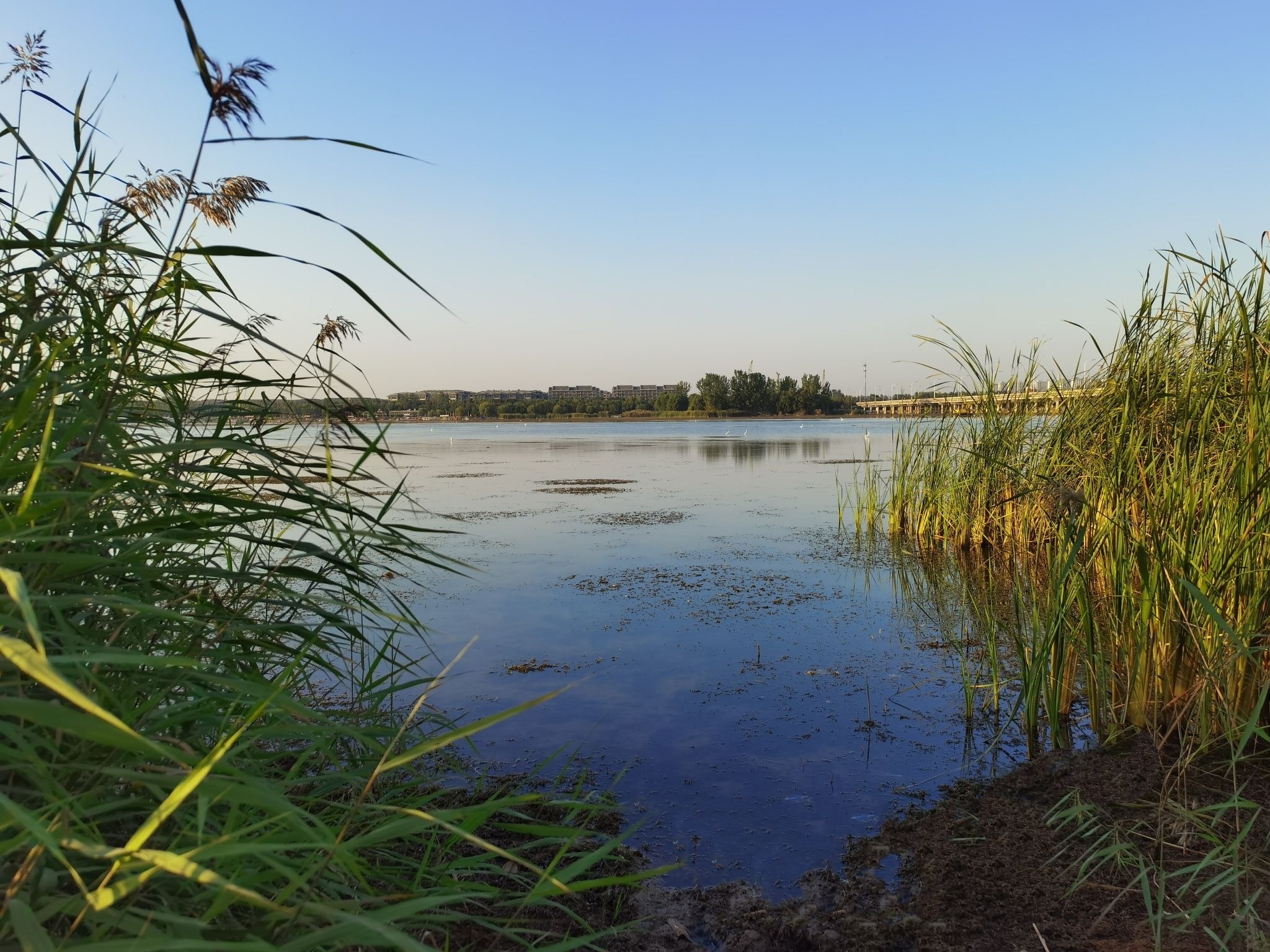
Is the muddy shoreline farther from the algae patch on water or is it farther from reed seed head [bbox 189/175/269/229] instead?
the algae patch on water

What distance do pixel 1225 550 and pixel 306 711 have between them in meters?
2.83

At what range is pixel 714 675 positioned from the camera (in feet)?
13.9

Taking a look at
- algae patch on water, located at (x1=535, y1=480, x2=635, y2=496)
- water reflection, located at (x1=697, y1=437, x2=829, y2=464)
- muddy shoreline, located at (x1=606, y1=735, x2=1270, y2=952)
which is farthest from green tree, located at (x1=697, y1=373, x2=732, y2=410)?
muddy shoreline, located at (x1=606, y1=735, x2=1270, y2=952)

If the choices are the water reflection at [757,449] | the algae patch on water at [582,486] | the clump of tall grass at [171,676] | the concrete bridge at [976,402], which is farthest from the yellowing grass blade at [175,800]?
the water reflection at [757,449]

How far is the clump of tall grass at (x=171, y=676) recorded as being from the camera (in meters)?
0.90

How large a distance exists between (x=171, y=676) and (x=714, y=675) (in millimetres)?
3291

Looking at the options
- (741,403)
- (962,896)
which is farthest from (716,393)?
(962,896)

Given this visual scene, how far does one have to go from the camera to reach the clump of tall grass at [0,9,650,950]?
2.95ft

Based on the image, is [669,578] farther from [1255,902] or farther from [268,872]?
[268,872]

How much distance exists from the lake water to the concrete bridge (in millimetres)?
1698

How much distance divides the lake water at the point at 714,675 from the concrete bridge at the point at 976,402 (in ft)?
5.57

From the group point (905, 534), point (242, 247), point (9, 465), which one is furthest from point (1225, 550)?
point (905, 534)

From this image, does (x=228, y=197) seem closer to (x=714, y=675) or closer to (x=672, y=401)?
(x=714, y=675)

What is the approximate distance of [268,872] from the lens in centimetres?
106
